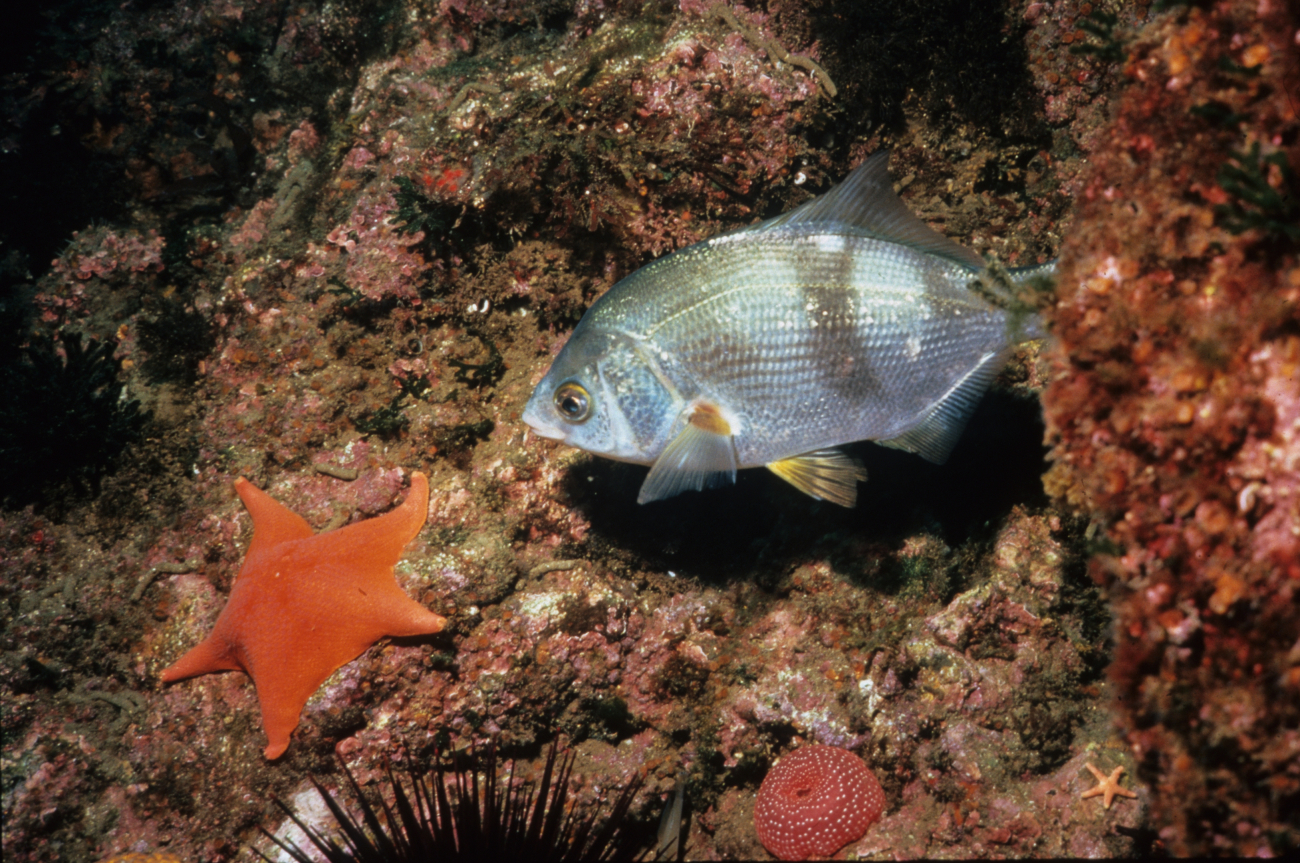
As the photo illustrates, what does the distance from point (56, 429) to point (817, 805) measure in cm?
564

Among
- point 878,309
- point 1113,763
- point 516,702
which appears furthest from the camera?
point 516,702

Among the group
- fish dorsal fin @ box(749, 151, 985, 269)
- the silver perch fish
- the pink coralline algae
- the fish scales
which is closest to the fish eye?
the silver perch fish

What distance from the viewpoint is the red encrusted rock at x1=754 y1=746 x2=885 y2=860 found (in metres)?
2.88

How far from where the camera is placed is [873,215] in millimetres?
2631

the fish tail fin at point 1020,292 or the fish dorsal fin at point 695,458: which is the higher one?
the fish tail fin at point 1020,292

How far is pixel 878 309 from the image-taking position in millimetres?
2525

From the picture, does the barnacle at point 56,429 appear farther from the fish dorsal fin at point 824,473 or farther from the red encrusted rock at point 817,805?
the red encrusted rock at point 817,805

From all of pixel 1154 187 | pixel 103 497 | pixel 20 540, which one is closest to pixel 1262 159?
pixel 1154 187

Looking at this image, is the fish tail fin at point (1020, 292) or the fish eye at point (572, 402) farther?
the fish eye at point (572, 402)

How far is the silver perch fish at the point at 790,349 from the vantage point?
2531 mm

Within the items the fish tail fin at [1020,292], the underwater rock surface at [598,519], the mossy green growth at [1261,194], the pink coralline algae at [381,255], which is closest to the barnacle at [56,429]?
the underwater rock surface at [598,519]

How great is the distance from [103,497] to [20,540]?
0.63 meters

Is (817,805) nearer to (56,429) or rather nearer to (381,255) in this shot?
(381,255)

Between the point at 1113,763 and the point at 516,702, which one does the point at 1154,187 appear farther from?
the point at 516,702
